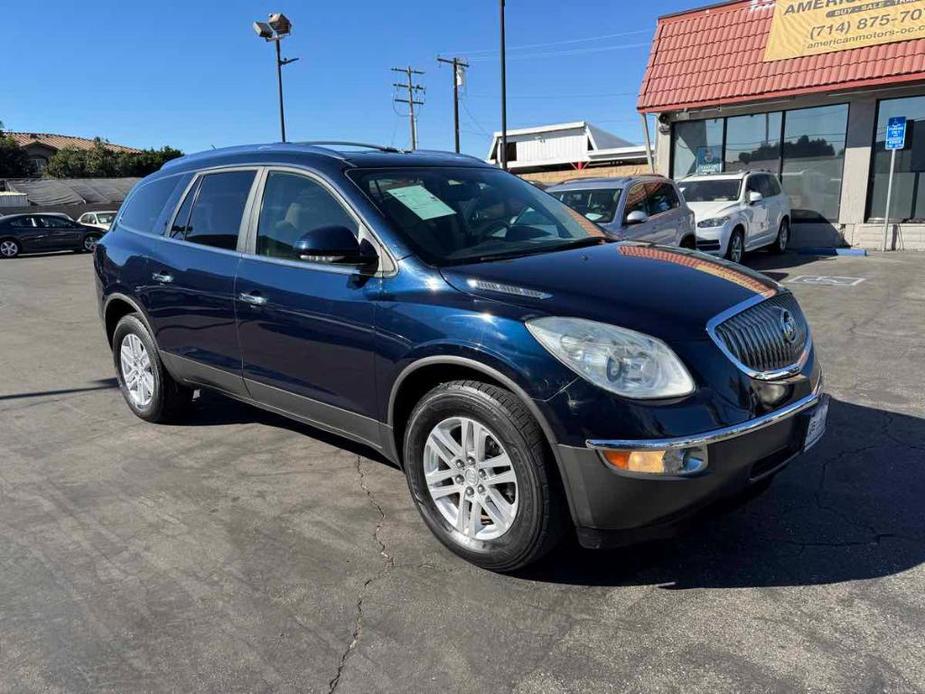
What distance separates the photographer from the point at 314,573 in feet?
10.0

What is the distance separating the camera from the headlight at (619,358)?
8.32ft

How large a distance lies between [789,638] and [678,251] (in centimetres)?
206

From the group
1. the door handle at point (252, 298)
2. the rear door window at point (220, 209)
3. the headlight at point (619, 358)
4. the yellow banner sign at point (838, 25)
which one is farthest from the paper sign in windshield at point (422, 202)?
the yellow banner sign at point (838, 25)

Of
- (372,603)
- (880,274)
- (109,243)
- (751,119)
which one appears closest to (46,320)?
(109,243)

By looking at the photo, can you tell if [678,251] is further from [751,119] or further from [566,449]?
Answer: [751,119]

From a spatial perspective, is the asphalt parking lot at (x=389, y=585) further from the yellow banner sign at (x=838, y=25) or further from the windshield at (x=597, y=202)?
the yellow banner sign at (x=838, y=25)

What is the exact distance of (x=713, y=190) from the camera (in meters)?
12.7

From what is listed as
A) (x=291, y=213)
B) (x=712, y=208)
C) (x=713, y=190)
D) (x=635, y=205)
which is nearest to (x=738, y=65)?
(x=713, y=190)

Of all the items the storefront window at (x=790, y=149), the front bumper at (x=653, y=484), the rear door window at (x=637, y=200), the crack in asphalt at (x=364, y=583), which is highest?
the storefront window at (x=790, y=149)

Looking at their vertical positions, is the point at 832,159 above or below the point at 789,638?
above

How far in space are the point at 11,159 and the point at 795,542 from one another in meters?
60.8

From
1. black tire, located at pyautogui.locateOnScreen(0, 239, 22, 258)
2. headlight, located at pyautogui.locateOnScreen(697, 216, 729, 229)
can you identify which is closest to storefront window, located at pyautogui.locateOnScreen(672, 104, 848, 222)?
headlight, located at pyautogui.locateOnScreen(697, 216, 729, 229)

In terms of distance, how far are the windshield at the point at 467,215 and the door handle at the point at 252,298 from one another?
831mm

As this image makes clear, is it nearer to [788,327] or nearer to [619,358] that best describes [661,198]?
[788,327]
